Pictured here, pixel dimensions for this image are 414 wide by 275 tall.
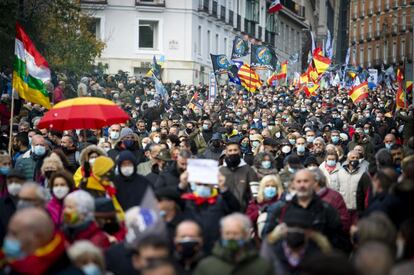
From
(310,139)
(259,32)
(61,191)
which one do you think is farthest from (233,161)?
(259,32)

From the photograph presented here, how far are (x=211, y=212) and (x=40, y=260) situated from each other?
136 inches

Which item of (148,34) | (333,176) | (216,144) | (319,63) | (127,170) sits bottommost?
(333,176)

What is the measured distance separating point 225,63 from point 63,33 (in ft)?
20.6

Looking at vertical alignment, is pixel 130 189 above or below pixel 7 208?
above

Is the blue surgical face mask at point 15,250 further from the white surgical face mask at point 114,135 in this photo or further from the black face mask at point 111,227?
the white surgical face mask at point 114,135

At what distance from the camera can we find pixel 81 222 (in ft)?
36.8

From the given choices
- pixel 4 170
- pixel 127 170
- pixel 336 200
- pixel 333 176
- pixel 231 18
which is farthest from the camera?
pixel 231 18

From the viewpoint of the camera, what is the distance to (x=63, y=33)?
144 ft

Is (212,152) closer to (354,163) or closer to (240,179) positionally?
(354,163)

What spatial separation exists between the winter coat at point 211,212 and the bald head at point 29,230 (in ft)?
7.51

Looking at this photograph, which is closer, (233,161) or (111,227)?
(111,227)

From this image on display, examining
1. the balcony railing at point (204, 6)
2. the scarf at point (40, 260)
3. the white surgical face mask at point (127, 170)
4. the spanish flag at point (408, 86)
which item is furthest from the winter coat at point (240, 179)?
the balcony railing at point (204, 6)

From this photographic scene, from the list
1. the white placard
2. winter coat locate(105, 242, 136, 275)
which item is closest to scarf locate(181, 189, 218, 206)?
the white placard

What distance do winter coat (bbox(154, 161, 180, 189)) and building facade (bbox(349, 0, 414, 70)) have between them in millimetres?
102661
